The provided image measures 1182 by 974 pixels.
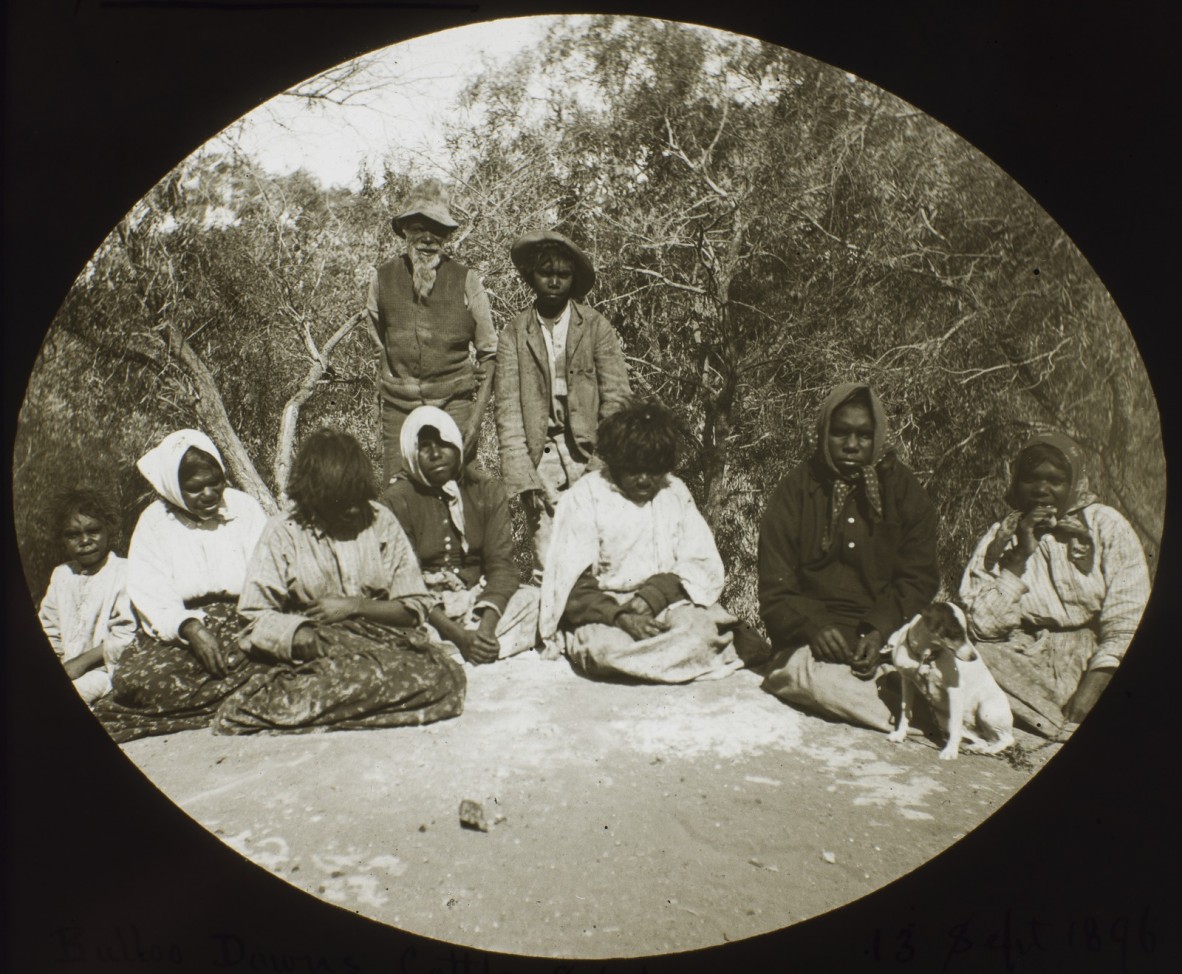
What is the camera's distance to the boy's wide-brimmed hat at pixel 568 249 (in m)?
3.01

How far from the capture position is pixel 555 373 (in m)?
3.04

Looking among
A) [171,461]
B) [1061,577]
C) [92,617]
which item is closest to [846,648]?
[1061,577]

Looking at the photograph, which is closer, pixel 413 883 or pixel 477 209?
pixel 413 883

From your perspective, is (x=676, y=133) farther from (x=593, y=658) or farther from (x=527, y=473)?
(x=593, y=658)

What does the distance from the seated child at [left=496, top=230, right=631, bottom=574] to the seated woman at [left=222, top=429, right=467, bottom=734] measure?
0.49m

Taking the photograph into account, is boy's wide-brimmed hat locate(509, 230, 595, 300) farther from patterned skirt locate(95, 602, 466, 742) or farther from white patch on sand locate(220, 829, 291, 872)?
white patch on sand locate(220, 829, 291, 872)

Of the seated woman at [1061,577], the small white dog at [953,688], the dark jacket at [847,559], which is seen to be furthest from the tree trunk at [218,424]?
the seated woman at [1061,577]

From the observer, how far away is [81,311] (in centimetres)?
302

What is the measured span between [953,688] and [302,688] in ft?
6.28

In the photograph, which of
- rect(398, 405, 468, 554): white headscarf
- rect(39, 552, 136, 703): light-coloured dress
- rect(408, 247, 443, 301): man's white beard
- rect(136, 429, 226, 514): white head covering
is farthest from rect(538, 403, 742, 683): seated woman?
rect(39, 552, 136, 703): light-coloured dress

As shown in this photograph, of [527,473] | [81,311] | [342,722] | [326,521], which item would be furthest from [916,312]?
[81,311]

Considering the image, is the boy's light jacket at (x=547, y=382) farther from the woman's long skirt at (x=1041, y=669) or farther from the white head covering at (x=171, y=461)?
Result: the woman's long skirt at (x=1041, y=669)

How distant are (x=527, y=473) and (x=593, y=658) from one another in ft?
2.06

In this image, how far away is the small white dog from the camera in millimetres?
2754
